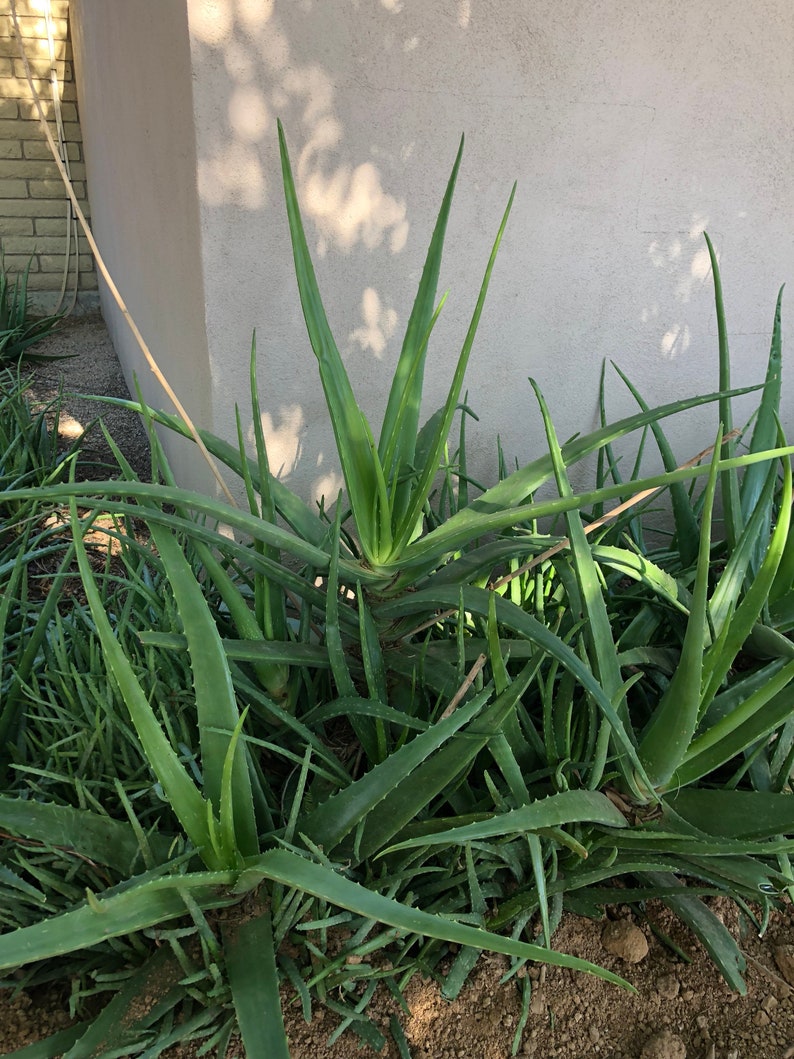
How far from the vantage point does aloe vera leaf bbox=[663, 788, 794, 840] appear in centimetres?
97

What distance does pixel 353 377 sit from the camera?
1771 millimetres

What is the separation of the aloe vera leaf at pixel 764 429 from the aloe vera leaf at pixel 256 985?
1154mm

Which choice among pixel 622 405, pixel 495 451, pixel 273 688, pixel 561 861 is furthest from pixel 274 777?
pixel 622 405

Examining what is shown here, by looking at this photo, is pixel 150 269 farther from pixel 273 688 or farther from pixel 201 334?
pixel 273 688

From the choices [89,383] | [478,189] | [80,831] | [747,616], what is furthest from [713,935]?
[89,383]

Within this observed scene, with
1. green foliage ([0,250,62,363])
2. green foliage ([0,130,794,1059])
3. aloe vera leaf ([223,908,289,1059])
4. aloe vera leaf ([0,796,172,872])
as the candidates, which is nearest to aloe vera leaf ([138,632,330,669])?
green foliage ([0,130,794,1059])

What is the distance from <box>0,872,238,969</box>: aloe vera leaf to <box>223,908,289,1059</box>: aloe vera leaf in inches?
1.8

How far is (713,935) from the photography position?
1.00 m

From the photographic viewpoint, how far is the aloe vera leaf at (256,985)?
747mm

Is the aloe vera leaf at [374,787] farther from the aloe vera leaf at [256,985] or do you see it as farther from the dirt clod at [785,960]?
the dirt clod at [785,960]

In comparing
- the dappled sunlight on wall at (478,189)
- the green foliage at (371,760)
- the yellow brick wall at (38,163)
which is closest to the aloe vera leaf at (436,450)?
the green foliage at (371,760)

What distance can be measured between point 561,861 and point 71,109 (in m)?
4.48

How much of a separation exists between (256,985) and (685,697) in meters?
0.61

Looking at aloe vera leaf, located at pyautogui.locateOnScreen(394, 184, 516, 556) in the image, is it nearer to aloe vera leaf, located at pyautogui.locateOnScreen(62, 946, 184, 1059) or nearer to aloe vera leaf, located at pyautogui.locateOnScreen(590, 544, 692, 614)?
aloe vera leaf, located at pyautogui.locateOnScreen(590, 544, 692, 614)
